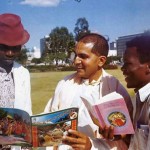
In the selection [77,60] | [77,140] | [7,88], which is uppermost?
[77,60]

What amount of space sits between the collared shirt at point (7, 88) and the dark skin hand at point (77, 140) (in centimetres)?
38

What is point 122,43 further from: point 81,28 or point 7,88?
point 7,88

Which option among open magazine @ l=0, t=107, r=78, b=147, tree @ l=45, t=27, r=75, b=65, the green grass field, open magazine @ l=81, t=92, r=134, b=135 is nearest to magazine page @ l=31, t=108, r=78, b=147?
open magazine @ l=0, t=107, r=78, b=147

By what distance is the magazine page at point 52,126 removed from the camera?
1351mm

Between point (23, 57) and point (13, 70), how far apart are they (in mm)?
85

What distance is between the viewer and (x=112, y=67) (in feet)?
4.94

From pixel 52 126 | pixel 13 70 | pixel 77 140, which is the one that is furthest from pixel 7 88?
pixel 77 140

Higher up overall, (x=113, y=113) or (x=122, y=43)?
(x=122, y=43)

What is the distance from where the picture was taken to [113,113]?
132 cm

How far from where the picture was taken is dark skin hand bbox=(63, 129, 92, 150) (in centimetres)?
133

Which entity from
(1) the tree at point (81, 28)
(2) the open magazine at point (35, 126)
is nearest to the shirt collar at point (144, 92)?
(2) the open magazine at point (35, 126)

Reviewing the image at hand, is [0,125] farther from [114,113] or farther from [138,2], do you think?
[138,2]

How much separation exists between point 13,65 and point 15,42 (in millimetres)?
121

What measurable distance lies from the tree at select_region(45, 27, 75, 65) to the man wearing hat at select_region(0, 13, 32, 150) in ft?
0.42
